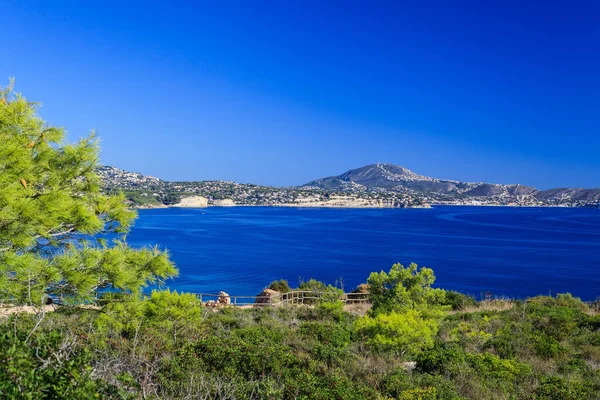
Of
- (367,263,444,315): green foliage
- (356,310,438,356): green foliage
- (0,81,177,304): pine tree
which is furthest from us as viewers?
(367,263,444,315): green foliage

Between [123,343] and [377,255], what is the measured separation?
54.5 meters

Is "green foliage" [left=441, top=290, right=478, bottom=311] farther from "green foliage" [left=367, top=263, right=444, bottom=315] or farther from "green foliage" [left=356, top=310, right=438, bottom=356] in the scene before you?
"green foliage" [left=356, top=310, right=438, bottom=356]

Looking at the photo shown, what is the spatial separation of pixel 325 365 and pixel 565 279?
4824cm

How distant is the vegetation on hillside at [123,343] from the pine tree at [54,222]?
2 centimetres

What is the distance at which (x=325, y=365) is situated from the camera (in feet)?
27.1

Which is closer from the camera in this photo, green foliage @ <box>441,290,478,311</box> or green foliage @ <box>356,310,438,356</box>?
green foliage @ <box>356,310,438,356</box>

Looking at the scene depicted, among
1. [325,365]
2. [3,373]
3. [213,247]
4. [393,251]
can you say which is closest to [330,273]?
[393,251]

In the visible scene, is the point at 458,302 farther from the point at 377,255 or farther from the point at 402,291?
the point at 377,255

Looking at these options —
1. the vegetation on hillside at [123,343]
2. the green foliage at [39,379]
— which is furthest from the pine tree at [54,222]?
the green foliage at [39,379]

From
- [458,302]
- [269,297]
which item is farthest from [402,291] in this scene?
[458,302]

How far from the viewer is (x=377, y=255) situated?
60.3 metres

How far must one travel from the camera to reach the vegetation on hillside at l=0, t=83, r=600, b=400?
165 inches

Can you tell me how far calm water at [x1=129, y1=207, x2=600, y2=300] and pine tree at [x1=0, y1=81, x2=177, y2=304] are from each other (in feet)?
111

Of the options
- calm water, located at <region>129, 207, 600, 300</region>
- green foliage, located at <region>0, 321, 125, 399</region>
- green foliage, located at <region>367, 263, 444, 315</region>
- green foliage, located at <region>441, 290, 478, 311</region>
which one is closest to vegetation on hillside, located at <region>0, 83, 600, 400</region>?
green foliage, located at <region>0, 321, 125, 399</region>
